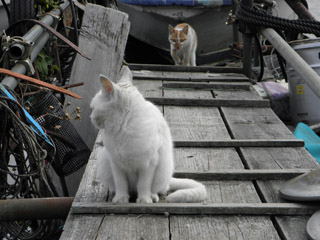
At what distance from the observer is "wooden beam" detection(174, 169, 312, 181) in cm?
263

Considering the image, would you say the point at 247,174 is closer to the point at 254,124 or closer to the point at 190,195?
the point at 190,195

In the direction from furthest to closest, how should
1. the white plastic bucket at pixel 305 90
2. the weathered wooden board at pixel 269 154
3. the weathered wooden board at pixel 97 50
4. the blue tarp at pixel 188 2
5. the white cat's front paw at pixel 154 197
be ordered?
the blue tarp at pixel 188 2, the white plastic bucket at pixel 305 90, the weathered wooden board at pixel 97 50, the white cat's front paw at pixel 154 197, the weathered wooden board at pixel 269 154

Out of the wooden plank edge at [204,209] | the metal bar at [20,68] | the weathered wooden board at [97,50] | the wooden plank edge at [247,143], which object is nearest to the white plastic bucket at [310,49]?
the weathered wooden board at [97,50]

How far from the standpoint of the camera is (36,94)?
10.9ft

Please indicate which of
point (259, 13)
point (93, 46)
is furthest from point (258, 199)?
point (93, 46)

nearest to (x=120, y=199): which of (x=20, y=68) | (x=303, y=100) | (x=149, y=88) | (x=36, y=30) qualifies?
(x=20, y=68)

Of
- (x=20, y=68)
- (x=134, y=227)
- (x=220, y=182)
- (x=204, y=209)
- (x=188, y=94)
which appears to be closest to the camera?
(x=134, y=227)

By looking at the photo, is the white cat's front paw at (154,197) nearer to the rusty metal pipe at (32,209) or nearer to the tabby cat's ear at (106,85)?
the rusty metal pipe at (32,209)

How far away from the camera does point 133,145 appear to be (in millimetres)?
2230

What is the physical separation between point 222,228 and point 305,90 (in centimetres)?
361

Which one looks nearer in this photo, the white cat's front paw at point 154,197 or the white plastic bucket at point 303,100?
the white cat's front paw at point 154,197

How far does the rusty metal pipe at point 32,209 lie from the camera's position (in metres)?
2.28

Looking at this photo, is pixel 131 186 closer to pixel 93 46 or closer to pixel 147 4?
pixel 93 46

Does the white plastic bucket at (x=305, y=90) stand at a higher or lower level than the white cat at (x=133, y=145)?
lower
